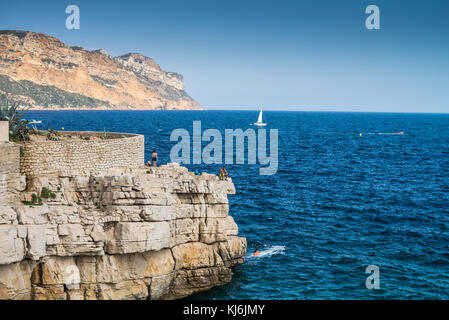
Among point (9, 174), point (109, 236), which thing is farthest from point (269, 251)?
point (9, 174)

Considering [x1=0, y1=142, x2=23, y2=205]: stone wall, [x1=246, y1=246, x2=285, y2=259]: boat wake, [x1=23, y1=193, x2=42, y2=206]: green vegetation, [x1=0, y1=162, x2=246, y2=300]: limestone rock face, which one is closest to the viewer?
[x1=0, y1=162, x2=246, y2=300]: limestone rock face

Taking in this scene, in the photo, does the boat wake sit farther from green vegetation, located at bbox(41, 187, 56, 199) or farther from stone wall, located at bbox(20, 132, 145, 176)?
green vegetation, located at bbox(41, 187, 56, 199)

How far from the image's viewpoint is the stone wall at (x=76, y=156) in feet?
72.6

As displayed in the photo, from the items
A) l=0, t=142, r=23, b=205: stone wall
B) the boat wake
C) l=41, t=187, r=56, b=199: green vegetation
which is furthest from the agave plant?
the boat wake

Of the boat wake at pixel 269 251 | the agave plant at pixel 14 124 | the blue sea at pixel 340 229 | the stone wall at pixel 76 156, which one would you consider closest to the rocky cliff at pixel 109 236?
the stone wall at pixel 76 156

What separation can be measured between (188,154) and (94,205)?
4509cm

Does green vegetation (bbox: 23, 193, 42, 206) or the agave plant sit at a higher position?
the agave plant

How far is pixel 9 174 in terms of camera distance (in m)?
20.6

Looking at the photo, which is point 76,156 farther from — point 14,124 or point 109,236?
point 109,236

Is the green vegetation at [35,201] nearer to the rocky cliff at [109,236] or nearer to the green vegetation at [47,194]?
the rocky cliff at [109,236]

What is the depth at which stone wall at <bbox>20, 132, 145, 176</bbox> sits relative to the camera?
22141mm

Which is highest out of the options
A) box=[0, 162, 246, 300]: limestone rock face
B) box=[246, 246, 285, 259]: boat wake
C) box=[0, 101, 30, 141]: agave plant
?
box=[0, 101, 30, 141]: agave plant

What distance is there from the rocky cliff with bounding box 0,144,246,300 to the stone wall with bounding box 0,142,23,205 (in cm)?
9

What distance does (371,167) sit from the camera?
61.2 metres
